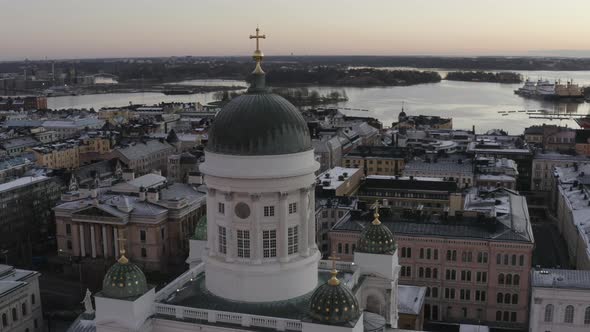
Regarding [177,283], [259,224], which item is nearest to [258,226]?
[259,224]

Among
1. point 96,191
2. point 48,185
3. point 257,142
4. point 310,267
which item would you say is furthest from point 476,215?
point 48,185

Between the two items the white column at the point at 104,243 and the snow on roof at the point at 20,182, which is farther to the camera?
the snow on roof at the point at 20,182

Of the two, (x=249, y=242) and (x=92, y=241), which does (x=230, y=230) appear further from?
(x=92, y=241)

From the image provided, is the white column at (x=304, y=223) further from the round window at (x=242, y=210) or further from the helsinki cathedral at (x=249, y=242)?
the round window at (x=242, y=210)

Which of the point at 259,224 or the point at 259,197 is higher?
the point at 259,197

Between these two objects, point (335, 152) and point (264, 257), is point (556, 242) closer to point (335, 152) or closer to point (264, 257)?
point (335, 152)

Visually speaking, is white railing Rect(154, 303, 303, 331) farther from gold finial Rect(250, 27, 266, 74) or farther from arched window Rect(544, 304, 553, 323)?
arched window Rect(544, 304, 553, 323)

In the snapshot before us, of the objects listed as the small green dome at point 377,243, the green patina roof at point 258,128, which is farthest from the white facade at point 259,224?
the small green dome at point 377,243
